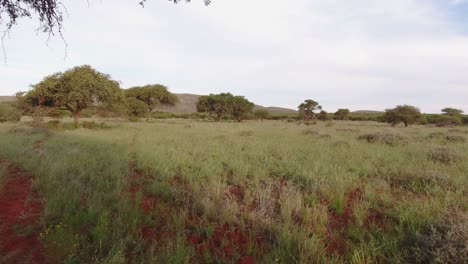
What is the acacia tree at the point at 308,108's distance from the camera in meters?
60.2

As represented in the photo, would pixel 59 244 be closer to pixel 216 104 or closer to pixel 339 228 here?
pixel 339 228

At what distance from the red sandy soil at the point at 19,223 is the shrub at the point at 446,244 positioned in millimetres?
4475

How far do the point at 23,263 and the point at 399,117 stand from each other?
41.9 metres

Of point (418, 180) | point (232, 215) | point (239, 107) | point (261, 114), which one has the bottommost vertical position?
point (232, 215)

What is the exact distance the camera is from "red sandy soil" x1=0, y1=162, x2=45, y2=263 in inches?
142

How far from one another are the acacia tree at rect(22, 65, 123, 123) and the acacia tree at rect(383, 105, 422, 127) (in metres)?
34.0

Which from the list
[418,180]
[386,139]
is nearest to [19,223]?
[418,180]

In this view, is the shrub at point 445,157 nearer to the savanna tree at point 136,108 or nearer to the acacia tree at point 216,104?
the savanna tree at point 136,108

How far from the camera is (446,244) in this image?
128 inches

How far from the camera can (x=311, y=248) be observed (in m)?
3.60

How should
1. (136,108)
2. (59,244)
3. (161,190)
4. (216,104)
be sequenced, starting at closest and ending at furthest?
(59,244) → (161,190) → (136,108) → (216,104)

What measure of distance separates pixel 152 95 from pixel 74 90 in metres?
23.5

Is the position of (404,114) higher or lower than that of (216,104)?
lower

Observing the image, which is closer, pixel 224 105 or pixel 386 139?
pixel 386 139
